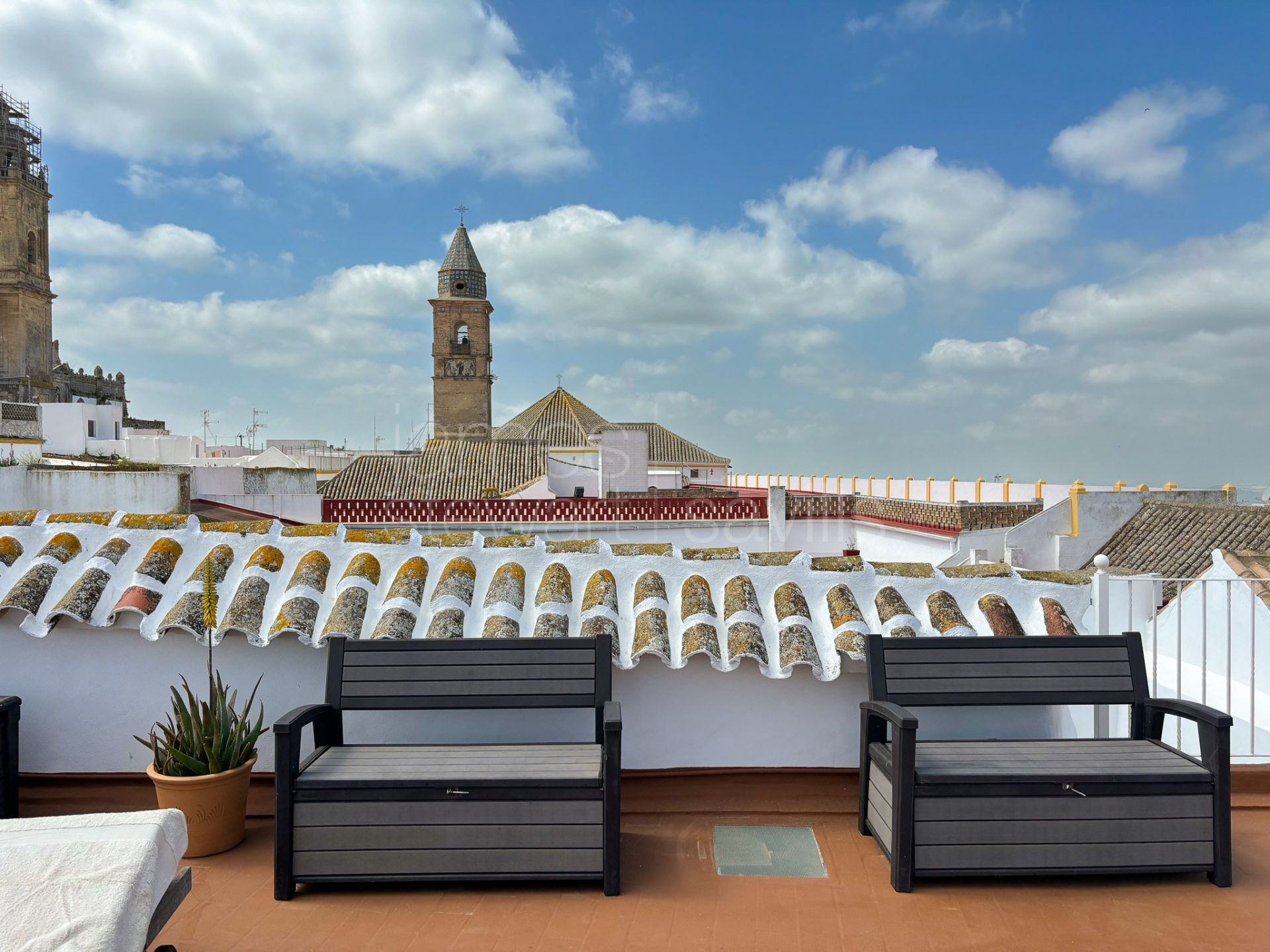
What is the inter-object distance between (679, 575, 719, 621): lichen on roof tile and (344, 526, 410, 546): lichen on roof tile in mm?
1365

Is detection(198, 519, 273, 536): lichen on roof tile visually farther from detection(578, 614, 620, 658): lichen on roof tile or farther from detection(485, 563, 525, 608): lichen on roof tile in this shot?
detection(578, 614, 620, 658): lichen on roof tile

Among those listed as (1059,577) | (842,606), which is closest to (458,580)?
(842,606)

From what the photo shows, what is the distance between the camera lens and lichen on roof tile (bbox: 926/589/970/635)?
363 cm

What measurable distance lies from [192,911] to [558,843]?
125cm

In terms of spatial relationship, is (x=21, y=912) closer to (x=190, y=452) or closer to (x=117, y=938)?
(x=117, y=938)

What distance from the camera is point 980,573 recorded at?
3.90 meters

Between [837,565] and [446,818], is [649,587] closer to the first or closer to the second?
[837,565]

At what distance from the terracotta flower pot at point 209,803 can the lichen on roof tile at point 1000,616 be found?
3.10m

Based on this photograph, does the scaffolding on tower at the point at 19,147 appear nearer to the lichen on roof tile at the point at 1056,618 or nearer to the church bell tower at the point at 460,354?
the church bell tower at the point at 460,354

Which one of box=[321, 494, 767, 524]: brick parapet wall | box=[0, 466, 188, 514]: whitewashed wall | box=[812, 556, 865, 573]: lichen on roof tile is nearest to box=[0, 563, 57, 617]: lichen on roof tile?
box=[812, 556, 865, 573]: lichen on roof tile

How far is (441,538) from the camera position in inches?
165

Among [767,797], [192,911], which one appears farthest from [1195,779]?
[192,911]

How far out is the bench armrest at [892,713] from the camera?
9.06ft

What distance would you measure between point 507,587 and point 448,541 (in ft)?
1.82
